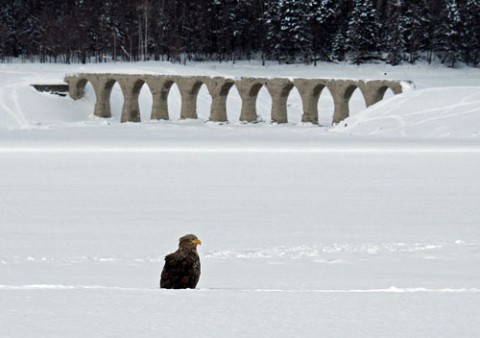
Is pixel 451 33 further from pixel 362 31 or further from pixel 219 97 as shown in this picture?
pixel 219 97

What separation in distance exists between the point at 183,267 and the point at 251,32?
277 feet

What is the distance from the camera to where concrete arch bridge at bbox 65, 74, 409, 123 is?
56.2m

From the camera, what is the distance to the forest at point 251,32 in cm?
8412

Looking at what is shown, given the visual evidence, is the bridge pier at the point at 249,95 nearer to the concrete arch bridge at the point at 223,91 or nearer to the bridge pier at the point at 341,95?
the concrete arch bridge at the point at 223,91

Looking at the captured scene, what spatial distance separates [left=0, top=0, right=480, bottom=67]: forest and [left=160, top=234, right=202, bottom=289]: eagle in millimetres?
75326

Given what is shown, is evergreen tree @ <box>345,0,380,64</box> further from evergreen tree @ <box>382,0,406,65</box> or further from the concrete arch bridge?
the concrete arch bridge

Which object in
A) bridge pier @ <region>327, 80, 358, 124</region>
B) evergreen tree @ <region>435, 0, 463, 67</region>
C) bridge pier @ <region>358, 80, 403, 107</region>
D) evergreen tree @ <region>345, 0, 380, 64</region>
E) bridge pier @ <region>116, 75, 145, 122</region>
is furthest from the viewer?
evergreen tree @ <region>345, 0, 380, 64</region>

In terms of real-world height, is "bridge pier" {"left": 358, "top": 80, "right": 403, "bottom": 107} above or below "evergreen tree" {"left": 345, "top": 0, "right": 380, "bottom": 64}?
below

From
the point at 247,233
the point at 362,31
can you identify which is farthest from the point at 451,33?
the point at 247,233

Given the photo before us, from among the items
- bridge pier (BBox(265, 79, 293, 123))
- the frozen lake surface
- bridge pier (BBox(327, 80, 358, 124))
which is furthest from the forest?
the frozen lake surface

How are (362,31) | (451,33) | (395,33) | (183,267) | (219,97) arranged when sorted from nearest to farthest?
(183,267) → (219,97) → (451,33) → (395,33) → (362,31)

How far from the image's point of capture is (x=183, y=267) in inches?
350

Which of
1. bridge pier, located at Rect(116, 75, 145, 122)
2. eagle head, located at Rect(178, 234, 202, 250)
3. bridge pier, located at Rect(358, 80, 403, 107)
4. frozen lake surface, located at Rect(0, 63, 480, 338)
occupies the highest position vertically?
eagle head, located at Rect(178, 234, 202, 250)

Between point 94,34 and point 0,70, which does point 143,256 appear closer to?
point 0,70
